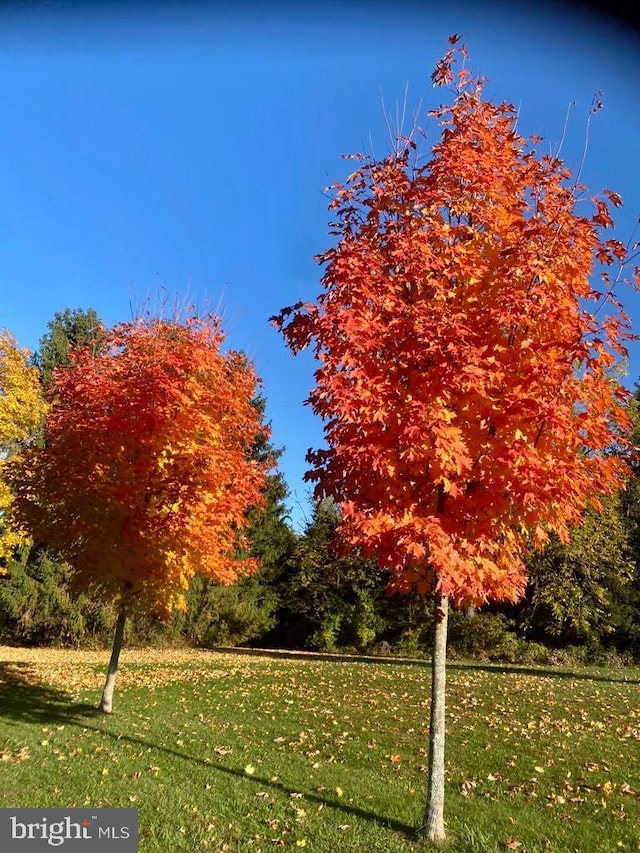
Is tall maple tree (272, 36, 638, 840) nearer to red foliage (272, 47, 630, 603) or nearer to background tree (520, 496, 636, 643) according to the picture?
red foliage (272, 47, 630, 603)

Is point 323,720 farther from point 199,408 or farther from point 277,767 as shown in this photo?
point 199,408

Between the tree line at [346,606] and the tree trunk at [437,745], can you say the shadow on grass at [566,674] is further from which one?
the tree trunk at [437,745]

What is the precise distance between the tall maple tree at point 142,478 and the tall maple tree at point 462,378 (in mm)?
4320

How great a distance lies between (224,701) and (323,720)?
2.67 m

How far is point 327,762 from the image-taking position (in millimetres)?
7047

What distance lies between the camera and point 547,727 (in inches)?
353

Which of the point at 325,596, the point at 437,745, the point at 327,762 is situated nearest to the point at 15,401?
the point at 325,596

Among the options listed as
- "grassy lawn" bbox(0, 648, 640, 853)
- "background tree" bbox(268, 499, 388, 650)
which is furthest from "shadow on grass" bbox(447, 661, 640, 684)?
"background tree" bbox(268, 499, 388, 650)

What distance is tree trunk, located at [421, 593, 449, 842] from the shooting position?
482 cm

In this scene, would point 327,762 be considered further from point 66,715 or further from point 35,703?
point 35,703

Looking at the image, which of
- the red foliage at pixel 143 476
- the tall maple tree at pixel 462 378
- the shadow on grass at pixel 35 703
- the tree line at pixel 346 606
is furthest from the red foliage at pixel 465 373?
the tree line at pixel 346 606
